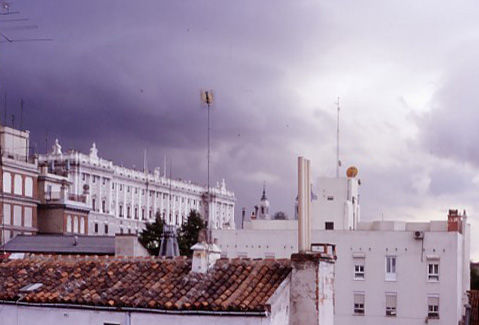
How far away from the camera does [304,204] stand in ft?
73.3

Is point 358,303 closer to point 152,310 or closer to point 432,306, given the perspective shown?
point 432,306

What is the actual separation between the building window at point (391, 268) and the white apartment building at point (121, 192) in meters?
56.2

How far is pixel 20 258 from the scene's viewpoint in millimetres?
25531

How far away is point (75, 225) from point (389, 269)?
176ft

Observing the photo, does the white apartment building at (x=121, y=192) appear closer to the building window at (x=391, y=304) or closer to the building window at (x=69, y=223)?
the building window at (x=69, y=223)

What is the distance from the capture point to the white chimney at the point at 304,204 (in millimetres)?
22000

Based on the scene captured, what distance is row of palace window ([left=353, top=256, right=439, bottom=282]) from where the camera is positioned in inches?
2299

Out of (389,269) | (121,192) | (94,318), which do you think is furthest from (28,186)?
(94,318)

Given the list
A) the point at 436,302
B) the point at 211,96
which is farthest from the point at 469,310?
the point at 211,96

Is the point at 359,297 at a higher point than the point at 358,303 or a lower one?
higher

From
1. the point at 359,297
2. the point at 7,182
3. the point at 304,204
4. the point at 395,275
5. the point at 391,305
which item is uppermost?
the point at 7,182

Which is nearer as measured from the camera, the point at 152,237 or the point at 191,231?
the point at 152,237

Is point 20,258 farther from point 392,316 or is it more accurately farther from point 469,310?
point 392,316

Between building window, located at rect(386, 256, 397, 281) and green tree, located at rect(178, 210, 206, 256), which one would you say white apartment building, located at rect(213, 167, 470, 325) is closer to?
building window, located at rect(386, 256, 397, 281)
